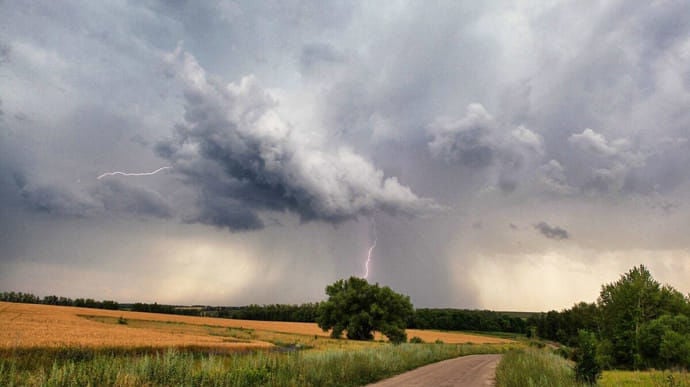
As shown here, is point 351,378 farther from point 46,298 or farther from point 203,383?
point 46,298

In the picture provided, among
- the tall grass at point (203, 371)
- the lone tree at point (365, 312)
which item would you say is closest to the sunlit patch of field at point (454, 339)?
the lone tree at point (365, 312)

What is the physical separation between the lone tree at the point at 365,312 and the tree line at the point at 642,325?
25.7 metres

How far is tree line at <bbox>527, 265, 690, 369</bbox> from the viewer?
51.0m

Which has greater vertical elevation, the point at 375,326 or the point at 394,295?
the point at 394,295

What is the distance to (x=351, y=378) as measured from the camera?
1855 cm

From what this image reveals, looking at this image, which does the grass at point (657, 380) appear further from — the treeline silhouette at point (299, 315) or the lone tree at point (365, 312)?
the treeline silhouette at point (299, 315)

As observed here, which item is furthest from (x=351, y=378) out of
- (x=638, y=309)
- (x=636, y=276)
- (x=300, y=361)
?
(x=636, y=276)

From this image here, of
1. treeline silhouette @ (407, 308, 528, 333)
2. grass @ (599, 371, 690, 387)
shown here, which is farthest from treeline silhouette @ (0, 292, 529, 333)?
grass @ (599, 371, 690, 387)

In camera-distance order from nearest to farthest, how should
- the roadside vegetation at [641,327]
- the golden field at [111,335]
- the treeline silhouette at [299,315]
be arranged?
1. the golden field at [111,335]
2. the roadside vegetation at [641,327]
3. the treeline silhouette at [299,315]

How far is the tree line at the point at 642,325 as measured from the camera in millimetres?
51000

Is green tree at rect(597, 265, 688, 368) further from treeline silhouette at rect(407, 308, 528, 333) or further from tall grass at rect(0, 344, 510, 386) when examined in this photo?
treeline silhouette at rect(407, 308, 528, 333)

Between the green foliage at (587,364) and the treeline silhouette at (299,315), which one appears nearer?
the green foliage at (587,364)

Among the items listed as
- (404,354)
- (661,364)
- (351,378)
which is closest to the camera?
(351,378)

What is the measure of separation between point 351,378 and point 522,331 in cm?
15047
